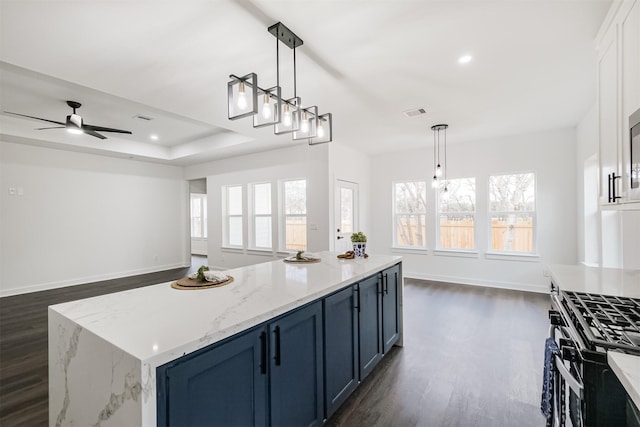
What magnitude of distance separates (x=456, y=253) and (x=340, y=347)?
4.39m

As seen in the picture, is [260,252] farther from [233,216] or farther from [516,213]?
[516,213]

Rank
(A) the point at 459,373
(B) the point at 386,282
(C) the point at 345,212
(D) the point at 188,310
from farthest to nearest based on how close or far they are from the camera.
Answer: (C) the point at 345,212 < (B) the point at 386,282 < (A) the point at 459,373 < (D) the point at 188,310

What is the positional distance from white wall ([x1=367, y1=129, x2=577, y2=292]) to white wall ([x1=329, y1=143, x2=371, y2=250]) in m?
0.24

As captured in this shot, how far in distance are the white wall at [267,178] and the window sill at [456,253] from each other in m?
2.33

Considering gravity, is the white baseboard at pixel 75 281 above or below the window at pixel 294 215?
below

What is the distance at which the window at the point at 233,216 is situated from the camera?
666cm

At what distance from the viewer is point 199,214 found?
1009cm

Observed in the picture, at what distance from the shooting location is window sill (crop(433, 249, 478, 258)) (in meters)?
5.39

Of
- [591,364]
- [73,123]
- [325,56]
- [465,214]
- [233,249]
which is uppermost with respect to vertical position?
[325,56]

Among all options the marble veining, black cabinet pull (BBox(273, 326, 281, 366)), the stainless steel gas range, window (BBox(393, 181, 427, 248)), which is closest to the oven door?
the stainless steel gas range

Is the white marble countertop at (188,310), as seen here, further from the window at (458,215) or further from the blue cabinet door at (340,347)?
the window at (458,215)

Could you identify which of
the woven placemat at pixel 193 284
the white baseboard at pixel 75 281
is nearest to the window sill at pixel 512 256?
the woven placemat at pixel 193 284

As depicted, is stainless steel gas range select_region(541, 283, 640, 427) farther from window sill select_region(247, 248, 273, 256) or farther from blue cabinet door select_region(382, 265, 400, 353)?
window sill select_region(247, 248, 273, 256)

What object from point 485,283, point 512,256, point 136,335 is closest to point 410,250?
point 485,283
